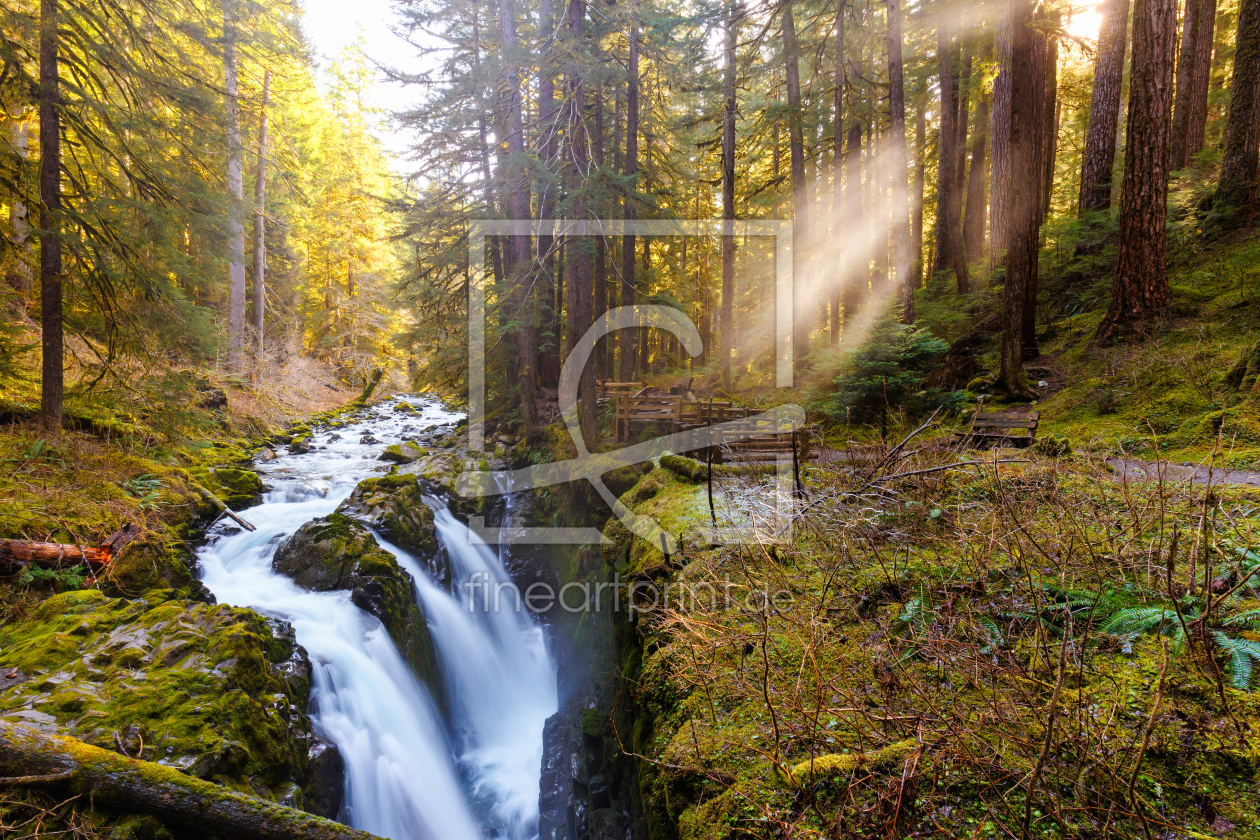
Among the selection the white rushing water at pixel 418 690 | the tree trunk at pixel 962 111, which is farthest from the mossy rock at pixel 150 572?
the tree trunk at pixel 962 111

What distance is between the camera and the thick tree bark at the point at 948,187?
13359mm

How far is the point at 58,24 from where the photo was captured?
649 centimetres

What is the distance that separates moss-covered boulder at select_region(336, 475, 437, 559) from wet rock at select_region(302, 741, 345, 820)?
14.0 feet

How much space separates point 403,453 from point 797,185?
14.0 m

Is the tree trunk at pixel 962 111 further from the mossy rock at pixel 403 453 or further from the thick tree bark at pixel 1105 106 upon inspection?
the mossy rock at pixel 403 453

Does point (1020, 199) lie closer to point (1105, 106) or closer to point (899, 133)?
point (1105, 106)

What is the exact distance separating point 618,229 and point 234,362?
12509mm

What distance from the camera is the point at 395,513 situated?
9.37 m

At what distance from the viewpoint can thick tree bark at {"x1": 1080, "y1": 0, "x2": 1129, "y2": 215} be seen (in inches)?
401

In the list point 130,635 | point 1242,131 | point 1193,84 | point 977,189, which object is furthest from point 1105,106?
point 130,635

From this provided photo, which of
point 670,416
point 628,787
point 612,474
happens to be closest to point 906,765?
point 628,787

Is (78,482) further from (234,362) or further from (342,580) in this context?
(234,362)

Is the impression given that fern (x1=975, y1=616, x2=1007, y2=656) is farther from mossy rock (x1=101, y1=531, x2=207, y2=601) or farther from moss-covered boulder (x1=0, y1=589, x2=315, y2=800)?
mossy rock (x1=101, y1=531, x2=207, y2=601)

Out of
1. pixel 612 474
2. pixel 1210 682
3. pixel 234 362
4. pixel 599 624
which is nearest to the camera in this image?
pixel 1210 682
